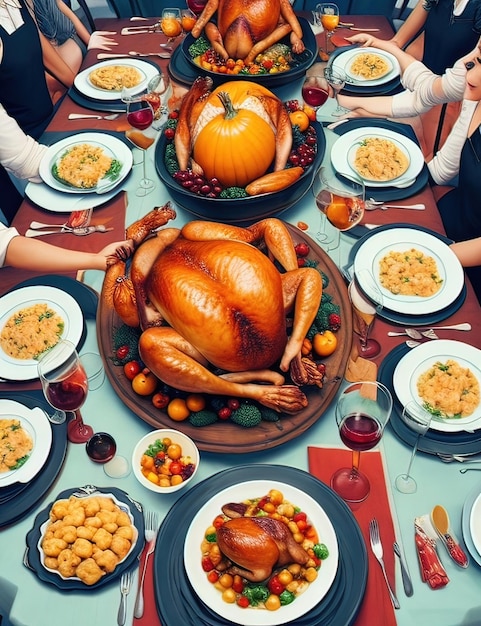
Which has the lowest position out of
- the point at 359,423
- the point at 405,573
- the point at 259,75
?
the point at 405,573

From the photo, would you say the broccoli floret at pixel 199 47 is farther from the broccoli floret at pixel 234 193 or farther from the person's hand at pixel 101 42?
the broccoli floret at pixel 234 193

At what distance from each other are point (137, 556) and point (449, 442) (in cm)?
91

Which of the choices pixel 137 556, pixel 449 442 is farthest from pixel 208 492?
A: pixel 449 442

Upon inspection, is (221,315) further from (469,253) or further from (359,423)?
(469,253)

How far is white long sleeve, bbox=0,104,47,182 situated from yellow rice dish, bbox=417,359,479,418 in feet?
5.81

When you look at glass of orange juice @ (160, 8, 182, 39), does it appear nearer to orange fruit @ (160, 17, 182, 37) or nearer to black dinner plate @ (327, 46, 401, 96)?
orange fruit @ (160, 17, 182, 37)

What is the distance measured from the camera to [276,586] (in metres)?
1.37

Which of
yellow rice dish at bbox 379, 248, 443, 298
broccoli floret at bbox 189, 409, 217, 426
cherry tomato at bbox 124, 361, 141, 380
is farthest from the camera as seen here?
yellow rice dish at bbox 379, 248, 443, 298

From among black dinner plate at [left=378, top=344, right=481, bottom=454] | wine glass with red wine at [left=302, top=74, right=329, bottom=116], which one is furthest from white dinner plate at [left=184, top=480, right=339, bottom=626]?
wine glass with red wine at [left=302, top=74, right=329, bottom=116]

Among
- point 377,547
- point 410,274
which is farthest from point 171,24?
point 377,547

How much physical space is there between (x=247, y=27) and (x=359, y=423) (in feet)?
6.72

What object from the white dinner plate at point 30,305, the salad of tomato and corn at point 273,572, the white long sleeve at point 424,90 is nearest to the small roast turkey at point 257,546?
the salad of tomato and corn at point 273,572

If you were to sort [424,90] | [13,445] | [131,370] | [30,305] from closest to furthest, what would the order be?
[13,445] → [131,370] → [30,305] → [424,90]

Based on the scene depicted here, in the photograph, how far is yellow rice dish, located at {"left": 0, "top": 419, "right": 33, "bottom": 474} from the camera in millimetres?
1637
